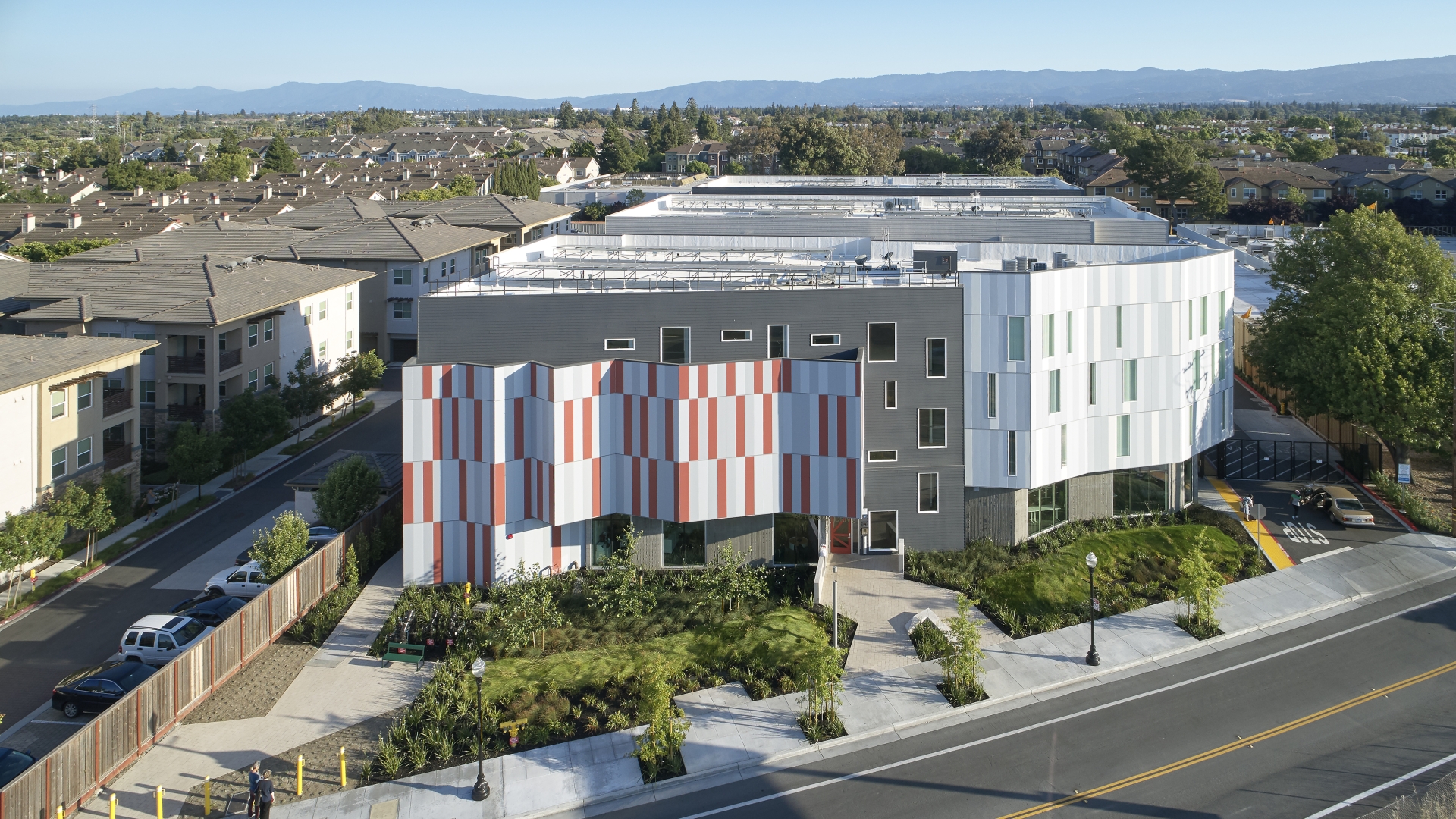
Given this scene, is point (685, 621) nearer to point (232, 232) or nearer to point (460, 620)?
point (460, 620)

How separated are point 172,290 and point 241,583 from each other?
23092mm

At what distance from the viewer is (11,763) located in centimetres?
2186

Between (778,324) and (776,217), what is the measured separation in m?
18.6

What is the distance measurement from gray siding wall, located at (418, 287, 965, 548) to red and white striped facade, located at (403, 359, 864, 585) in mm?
1027

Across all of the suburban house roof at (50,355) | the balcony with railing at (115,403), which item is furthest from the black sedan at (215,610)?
the balcony with railing at (115,403)

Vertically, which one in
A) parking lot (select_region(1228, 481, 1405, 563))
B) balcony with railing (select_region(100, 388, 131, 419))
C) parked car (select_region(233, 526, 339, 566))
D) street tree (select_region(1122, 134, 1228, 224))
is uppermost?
street tree (select_region(1122, 134, 1228, 224))

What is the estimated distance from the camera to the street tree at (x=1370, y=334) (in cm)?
3759

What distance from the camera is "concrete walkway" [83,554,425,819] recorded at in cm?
2231

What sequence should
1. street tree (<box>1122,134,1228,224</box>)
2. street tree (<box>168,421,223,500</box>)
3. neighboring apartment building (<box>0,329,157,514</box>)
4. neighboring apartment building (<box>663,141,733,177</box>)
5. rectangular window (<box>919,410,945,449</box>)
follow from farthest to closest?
neighboring apartment building (<box>663,141,733,177</box>) → street tree (<box>1122,134,1228,224</box>) → street tree (<box>168,421,223,500</box>) → neighboring apartment building (<box>0,329,157,514</box>) → rectangular window (<box>919,410,945,449</box>)

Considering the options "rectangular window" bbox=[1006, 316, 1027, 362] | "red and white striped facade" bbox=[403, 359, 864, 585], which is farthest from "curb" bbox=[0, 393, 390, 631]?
"rectangular window" bbox=[1006, 316, 1027, 362]

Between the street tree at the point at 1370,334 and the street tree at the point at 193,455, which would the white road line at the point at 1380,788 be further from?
the street tree at the point at 193,455

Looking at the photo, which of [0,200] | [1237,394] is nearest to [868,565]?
[1237,394]

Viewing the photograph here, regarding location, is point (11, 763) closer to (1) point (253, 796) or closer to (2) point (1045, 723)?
(1) point (253, 796)

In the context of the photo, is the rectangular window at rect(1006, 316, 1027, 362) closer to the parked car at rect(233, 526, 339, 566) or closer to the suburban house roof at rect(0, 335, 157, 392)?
the parked car at rect(233, 526, 339, 566)
